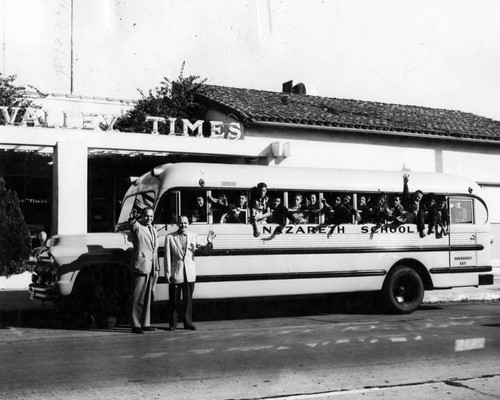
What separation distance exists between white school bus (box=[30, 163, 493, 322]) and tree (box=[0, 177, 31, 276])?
5592 millimetres

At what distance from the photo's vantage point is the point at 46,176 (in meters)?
22.9

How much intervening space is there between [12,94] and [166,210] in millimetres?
15307

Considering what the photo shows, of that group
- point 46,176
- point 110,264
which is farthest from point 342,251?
point 46,176

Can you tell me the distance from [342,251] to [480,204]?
331 centimetres

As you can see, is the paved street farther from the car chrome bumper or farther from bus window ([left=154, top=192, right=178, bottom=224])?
bus window ([left=154, top=192, right=178, bottom=224])

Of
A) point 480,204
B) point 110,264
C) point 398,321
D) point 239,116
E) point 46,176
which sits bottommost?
point 398,321

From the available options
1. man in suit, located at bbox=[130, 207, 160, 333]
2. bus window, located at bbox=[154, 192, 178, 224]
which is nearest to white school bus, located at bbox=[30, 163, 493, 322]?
bus window, located at bbox=[154, 192, 178, 224]

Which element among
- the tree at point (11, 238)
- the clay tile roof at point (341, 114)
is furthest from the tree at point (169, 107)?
the tree at point (11, 238)

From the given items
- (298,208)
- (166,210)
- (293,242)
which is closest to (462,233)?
(298,208)

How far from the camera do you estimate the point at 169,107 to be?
25281 mm

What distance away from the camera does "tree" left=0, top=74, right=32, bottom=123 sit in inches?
956

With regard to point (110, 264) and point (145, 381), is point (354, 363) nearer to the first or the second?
point (145, 381)

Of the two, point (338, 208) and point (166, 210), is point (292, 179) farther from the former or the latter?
point (166, 210)

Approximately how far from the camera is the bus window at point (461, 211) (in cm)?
1402
